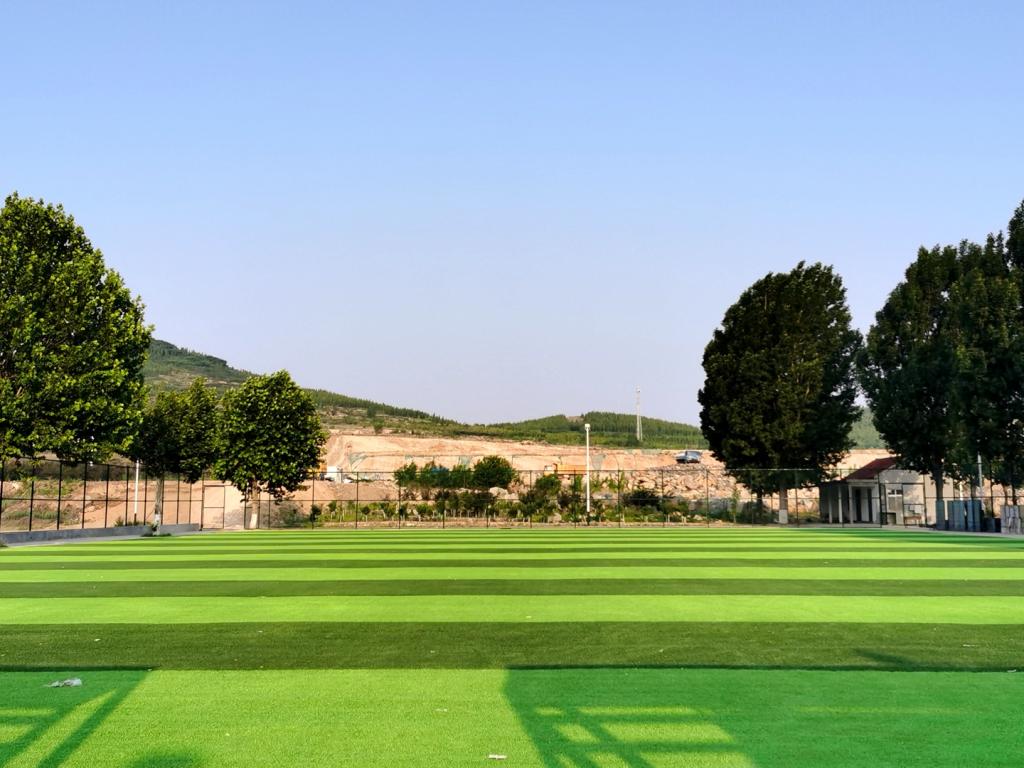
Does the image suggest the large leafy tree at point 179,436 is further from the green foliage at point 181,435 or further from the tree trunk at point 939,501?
the tree trunk at point 939,501

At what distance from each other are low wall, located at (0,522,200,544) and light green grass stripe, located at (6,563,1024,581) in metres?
14.1

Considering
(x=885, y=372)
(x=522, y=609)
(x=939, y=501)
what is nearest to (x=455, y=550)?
(x=522, y=609)

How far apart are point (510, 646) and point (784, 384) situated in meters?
45.3

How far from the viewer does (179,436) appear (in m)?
45.3

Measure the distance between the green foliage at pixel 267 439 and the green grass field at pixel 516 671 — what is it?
3008 cm

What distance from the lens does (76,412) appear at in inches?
1174

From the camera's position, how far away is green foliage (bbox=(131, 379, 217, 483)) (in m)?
43.5

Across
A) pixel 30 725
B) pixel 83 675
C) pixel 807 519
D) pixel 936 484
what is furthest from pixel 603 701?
pixel 807 519

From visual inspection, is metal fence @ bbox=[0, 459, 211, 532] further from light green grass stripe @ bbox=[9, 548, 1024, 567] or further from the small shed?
the small shed

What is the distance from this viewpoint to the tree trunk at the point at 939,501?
139 feet

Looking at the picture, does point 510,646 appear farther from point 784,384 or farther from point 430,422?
point 430,422

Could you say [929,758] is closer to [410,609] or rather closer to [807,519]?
[410,609]

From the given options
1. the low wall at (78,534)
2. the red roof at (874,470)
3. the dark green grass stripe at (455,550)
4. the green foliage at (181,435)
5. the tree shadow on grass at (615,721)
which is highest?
the green foliage at (181,435)

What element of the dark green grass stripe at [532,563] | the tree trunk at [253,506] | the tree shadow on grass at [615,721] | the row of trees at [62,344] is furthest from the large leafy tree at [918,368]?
the tree shadow on grass at [615,721]
